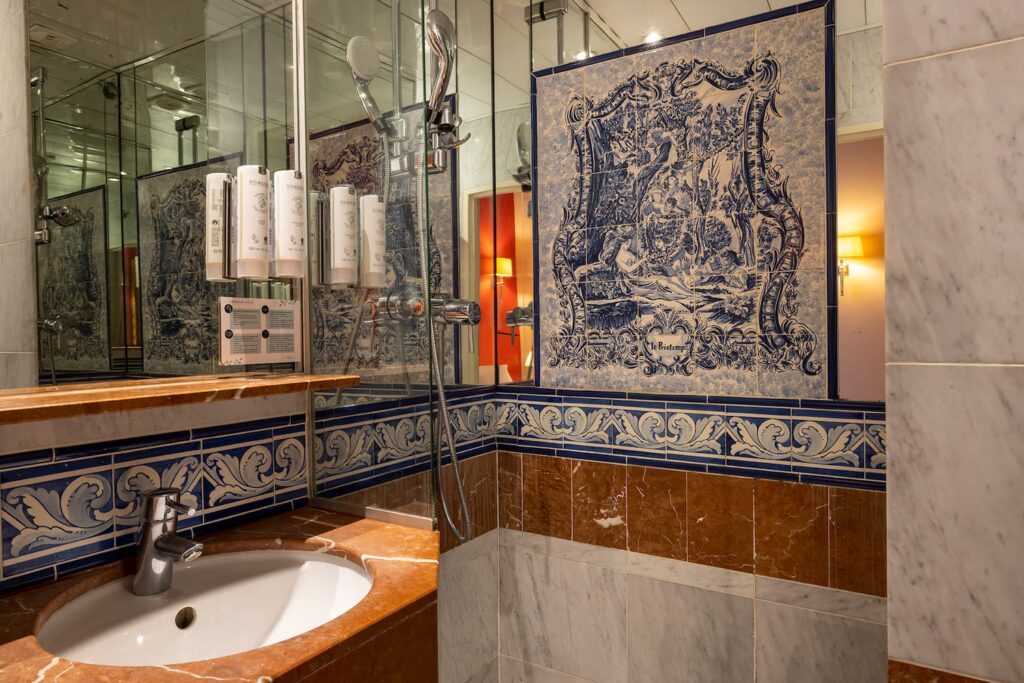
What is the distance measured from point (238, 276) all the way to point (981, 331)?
1.14 metres

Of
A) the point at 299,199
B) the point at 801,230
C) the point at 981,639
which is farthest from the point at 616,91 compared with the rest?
the point at 981,639

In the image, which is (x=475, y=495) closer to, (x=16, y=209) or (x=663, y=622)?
(x=663, y=622)

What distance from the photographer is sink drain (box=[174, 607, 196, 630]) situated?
858 millimetres

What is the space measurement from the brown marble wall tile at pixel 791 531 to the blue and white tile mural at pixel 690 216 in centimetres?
24

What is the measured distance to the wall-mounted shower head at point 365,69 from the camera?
3.88ft

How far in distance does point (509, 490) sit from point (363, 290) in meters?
0.92

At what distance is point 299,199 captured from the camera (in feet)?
3.74

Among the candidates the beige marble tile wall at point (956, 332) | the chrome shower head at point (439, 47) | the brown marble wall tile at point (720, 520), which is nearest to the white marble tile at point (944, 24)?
the beige marble tile wall at point (956, 332)

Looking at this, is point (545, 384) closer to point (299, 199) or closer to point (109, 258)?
point (299, 199)

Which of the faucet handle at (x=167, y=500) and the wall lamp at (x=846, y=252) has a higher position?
the wall lamp at (x=846, y=252)

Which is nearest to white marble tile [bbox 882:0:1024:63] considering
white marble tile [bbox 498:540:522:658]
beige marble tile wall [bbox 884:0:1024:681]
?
beige marble tile wall [bbox 884:0:1024:681]

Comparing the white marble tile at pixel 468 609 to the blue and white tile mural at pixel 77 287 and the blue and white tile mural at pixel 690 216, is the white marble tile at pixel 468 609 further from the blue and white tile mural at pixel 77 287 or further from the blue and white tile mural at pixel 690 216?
the blue and white tile mural at pixel 77 287

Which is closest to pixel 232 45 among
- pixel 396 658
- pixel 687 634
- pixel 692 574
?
pixel 396 658

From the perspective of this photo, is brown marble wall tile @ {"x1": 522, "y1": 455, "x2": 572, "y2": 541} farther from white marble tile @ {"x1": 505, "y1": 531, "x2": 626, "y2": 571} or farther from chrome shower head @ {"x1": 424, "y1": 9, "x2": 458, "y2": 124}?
chrome shower head @ {"x1": 424, "y1": 9, "x2": 458, "y2": 124}
